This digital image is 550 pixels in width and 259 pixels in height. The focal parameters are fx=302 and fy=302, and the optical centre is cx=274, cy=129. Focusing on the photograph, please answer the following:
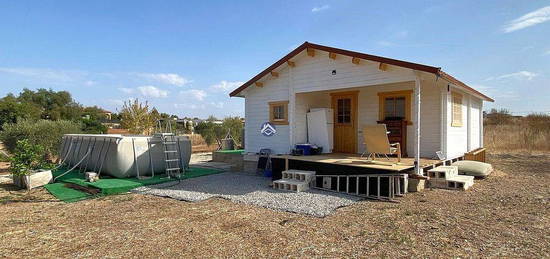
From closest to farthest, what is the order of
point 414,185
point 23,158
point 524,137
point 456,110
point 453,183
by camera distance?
point 414,185 → point 453,183 → point 23,158 → point 456,110 → point 524,137

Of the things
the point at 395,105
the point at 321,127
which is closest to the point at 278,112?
the point at 321,127

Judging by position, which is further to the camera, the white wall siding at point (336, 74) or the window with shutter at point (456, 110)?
the window with shutter at point (456, 110)

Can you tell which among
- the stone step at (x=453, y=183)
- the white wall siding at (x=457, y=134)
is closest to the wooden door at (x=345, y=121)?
the white wall siding at (x=457, y=134)

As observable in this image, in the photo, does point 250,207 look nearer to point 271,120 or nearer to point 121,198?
point 121,198

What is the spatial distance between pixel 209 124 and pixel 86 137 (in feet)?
36.7

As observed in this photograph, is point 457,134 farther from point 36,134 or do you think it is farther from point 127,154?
point 36,134

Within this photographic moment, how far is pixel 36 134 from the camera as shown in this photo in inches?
456

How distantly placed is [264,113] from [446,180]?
5.52 meters

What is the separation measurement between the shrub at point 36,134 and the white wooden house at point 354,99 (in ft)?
25.0

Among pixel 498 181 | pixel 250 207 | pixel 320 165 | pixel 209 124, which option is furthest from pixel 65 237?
pixel 209 124

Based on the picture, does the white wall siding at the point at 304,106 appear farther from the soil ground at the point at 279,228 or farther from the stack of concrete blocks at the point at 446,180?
the soil ground at the point at 279,228

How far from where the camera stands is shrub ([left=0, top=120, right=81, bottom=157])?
11.4 metres

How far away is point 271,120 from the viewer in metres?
9.65

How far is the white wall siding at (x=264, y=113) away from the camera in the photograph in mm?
9297
